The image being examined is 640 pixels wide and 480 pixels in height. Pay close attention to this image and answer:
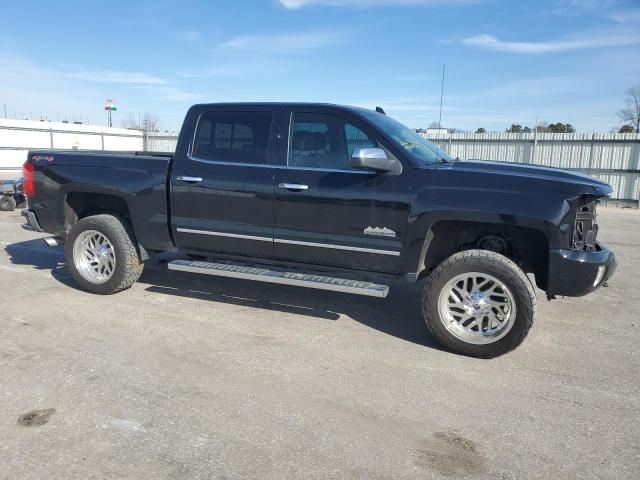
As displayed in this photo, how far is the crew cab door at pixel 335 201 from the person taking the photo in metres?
4.52

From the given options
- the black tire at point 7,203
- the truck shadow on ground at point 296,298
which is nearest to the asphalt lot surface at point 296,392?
the truck shadow on ground at point 296,298

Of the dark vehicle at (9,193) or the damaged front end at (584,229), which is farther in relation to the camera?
the dark vehicle at (9,193)

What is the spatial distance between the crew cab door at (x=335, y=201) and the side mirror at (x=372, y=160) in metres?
0.12

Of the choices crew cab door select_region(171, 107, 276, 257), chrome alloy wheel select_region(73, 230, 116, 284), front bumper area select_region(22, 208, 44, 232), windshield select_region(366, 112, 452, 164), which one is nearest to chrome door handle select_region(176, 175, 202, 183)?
crew cab door select_region(171, 107, 276, 257)

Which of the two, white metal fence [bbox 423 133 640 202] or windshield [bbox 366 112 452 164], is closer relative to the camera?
windshield [bbox 366 112 452 164]

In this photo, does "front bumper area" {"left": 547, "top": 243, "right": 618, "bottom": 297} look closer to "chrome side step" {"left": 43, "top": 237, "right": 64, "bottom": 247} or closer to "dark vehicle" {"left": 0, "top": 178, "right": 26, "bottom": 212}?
"chrome side step" {"left": 43, "top": 237, "right": 64, "bottom": 247}

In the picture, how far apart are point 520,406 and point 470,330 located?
0.94 meters

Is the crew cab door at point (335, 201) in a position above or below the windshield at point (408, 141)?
below

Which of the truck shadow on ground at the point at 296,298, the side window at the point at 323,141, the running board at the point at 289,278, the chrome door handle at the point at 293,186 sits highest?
the side window at the point at 323,141

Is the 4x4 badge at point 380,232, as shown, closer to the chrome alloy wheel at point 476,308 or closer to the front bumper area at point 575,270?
the chrome alloy wheel at point 476,308

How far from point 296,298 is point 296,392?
7.32 feet

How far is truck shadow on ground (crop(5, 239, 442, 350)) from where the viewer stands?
16.7ft

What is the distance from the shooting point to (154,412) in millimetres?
3277

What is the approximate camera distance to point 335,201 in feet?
15.3
